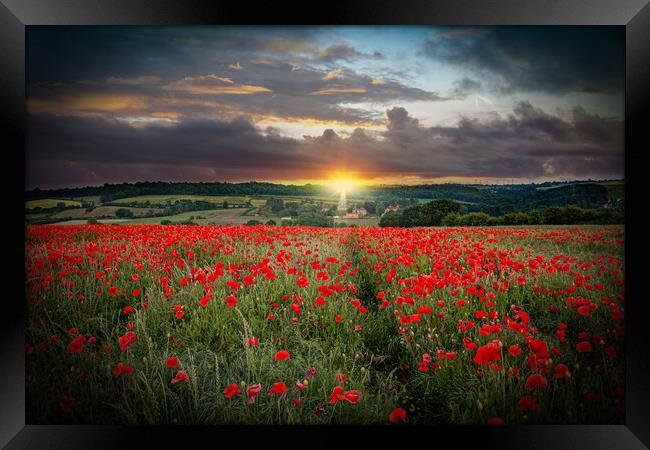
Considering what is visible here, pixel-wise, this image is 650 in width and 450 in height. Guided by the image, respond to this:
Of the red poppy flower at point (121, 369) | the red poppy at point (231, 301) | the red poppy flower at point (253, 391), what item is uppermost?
the red poppy at point (231, 301)

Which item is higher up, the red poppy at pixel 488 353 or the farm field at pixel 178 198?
the farm field at pixel 178 198

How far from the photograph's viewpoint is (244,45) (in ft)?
12.0

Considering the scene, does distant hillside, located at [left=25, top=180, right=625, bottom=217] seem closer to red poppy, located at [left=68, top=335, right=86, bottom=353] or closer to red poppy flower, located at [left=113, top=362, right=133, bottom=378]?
red poppy, located at [left=68, top=335, right=86, bottom=353]

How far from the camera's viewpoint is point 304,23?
3.63 metres

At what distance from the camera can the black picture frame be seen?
334cm

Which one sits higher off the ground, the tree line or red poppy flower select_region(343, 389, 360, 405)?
the tree line

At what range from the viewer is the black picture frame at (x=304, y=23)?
10.9ft

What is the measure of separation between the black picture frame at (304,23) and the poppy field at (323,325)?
10cm

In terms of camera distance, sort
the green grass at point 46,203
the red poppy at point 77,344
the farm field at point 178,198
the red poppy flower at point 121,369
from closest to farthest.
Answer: the red poppy flower at point 121,369, the red poppy at point 77,344, the green grass at point 46,203, the farm field at point 178,198

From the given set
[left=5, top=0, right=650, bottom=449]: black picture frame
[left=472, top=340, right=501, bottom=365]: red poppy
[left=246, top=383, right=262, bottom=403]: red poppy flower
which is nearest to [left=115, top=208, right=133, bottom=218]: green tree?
[left=5, top=0, right=650, bottom=449]: black picture frame

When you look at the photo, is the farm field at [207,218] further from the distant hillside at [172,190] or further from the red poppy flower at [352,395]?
the red poppy flower at [352,395]

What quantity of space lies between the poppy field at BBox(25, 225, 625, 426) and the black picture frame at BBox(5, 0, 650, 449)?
4.0 inches

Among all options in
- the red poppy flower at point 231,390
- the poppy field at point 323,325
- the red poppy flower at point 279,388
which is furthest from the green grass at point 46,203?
the red poppy flower at point 279,388
